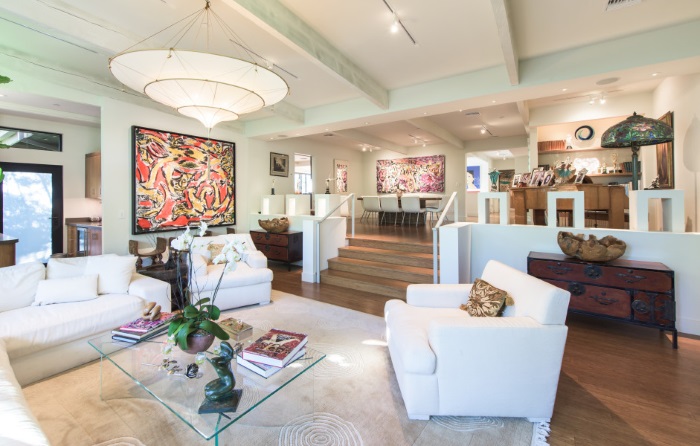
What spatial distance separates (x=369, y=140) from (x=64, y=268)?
776cm

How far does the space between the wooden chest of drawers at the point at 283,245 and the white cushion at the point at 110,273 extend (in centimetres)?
309

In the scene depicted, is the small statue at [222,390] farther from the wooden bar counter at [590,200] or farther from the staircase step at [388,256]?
the wooden bar counter at [590,200]

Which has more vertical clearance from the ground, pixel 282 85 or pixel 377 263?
pixel 282 85

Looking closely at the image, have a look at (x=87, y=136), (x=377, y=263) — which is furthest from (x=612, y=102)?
(x=87, y=136)

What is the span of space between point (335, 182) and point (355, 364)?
8.44 meters

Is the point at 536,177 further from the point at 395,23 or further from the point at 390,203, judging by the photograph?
the point at 390,203

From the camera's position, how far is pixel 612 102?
5.98 metres

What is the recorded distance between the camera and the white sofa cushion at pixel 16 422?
47.0 inches

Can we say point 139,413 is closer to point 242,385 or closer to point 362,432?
point 242,385

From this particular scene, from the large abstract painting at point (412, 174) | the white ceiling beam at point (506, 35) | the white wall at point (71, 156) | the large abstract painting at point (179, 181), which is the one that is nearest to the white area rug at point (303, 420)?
the white ceiling beam at point (506, 35)

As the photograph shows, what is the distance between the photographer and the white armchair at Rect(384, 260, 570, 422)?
1874mm

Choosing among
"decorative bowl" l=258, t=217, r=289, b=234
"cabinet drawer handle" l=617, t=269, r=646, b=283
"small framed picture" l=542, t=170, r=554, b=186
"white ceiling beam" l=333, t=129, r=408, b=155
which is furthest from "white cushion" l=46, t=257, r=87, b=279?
"white ceiling beam" l=333, t=129, r=408, b=155

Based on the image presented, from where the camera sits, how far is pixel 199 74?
2691mm

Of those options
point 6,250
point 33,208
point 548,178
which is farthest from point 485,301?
point 33,208
